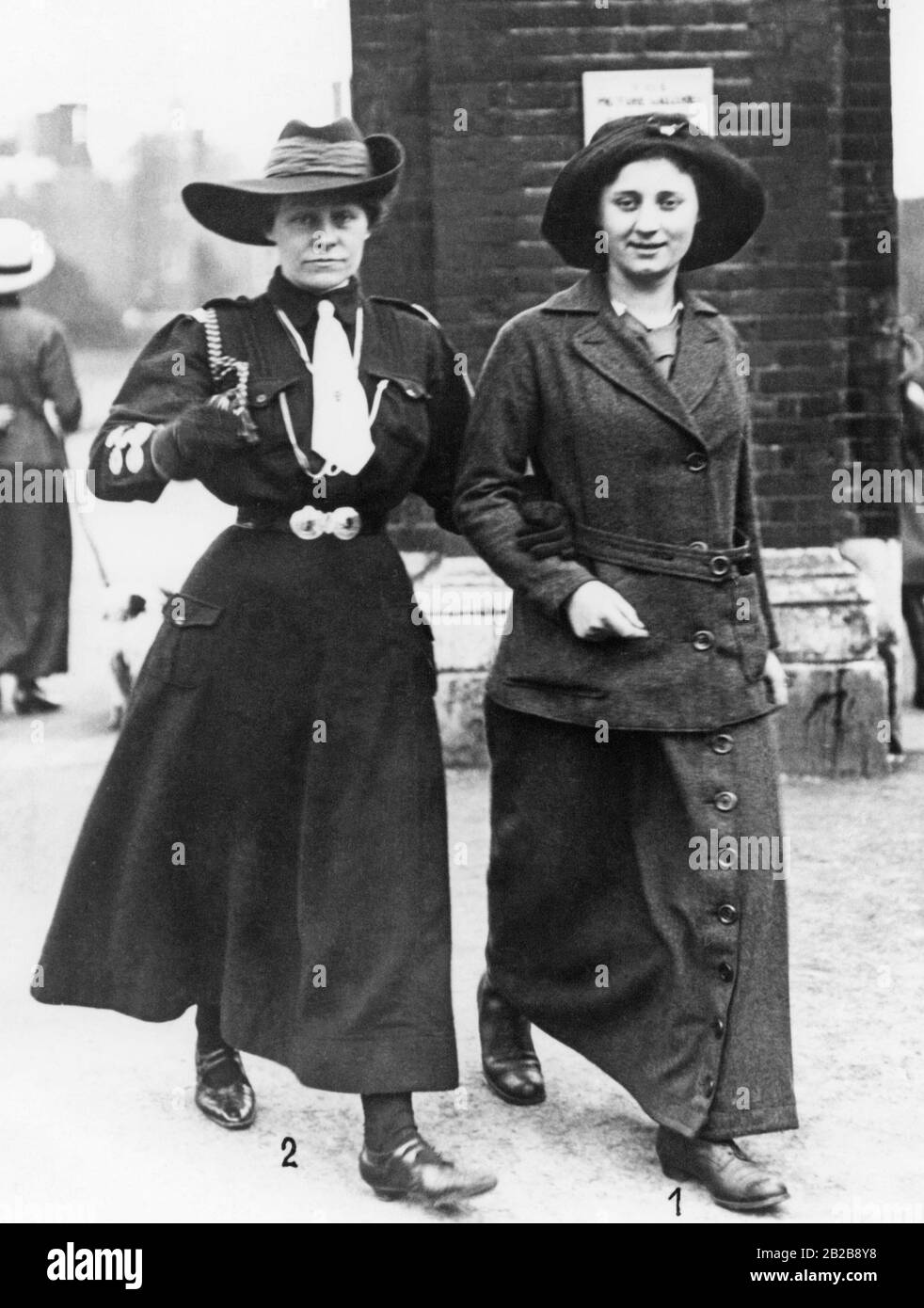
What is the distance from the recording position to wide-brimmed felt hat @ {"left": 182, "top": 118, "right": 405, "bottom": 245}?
12.9 ft

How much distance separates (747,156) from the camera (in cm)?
775

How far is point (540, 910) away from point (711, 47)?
456 centimetres

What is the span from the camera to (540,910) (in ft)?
13.8

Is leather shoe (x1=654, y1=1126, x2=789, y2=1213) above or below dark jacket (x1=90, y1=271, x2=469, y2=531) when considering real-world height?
below

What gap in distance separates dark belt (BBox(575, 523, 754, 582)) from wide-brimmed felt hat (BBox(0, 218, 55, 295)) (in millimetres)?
6500

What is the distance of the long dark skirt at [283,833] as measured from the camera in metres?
3.94

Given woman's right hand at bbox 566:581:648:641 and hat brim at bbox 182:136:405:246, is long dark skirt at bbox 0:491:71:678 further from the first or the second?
woman's right hand at bbox 566:581:648:641

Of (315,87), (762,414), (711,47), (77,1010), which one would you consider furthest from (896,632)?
(77,1010)

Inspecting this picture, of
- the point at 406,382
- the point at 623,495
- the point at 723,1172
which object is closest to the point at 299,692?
the point at 406,382

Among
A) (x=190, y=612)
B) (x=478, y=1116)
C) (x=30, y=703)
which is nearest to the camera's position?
(x=190, y=612)

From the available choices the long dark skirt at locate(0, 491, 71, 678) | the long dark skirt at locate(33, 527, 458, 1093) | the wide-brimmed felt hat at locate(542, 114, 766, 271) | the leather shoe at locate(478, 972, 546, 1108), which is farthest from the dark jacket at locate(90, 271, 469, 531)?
the long dark skirt at locate(0, 491, 71, 678)

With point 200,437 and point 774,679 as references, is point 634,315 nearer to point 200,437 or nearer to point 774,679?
point 774,679

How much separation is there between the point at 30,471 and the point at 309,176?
6224 millimetres

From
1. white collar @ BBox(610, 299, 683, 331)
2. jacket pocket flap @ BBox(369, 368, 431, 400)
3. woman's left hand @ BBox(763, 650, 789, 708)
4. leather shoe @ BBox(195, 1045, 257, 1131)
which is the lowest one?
leather shoe @ BBox(195, 1045, 257, 1131)
